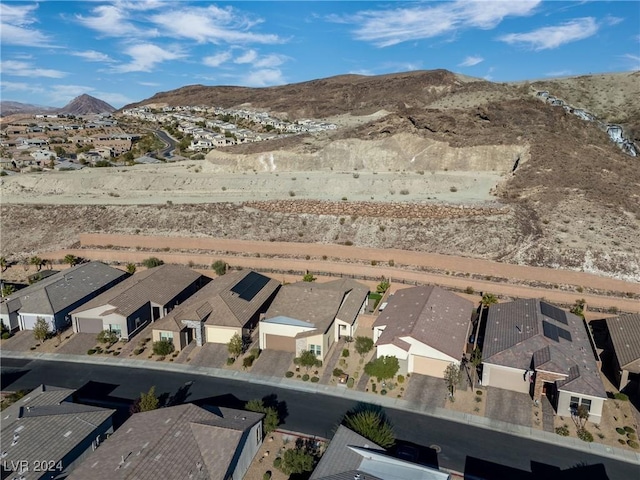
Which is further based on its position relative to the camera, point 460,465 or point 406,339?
point 406,339

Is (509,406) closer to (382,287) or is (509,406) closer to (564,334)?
(564,334)

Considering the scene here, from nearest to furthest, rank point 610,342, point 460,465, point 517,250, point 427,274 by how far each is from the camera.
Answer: point 460,465
point 610,342
point 427,274
point 517,250

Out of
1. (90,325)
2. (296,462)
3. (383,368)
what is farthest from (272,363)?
(90,325)

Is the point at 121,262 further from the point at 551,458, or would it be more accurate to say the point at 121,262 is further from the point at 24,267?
the point at 551,458

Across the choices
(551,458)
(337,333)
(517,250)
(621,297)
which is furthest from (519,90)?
(551,458)

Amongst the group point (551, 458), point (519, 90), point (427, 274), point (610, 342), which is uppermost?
point (519, 90)

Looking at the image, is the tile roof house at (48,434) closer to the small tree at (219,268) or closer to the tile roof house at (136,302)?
the tile roof house at (136,302)
